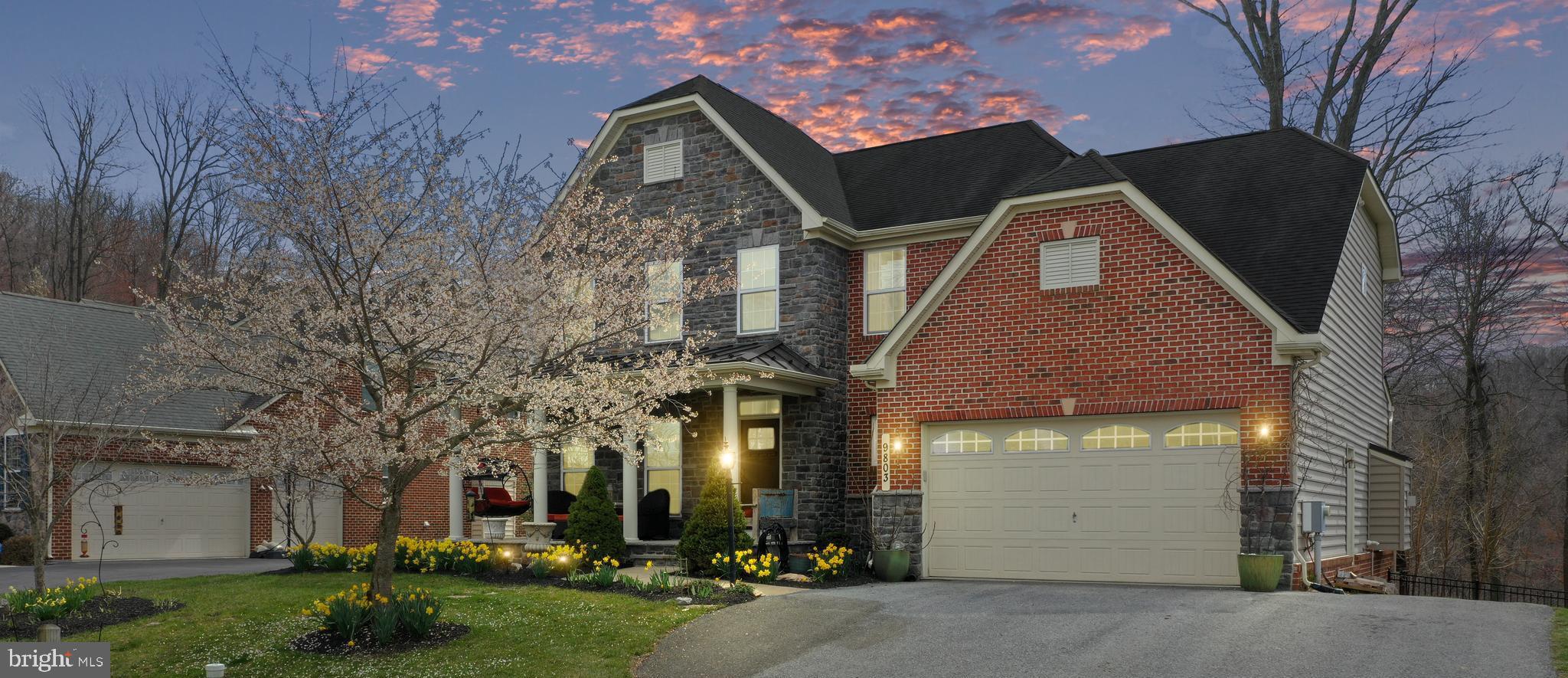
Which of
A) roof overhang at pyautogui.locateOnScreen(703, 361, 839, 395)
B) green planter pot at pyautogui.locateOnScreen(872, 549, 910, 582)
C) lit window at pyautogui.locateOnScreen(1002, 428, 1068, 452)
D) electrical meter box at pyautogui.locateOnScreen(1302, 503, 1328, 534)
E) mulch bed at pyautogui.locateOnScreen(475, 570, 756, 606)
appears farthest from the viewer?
roof overhang at pyautogui.locateOnScreen(703, 361, 839, 395)

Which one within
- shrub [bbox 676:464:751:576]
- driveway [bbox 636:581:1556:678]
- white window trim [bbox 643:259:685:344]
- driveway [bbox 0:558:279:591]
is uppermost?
white window trim [bbox 643:259:685:344]

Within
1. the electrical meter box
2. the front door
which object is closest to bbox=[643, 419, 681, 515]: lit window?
the front door

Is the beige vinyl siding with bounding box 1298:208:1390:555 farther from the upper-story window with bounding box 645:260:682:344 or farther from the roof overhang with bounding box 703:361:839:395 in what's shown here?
the upper-story window with bounding box 645:260:682:344

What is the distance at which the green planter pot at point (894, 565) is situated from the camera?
1700 centimetres

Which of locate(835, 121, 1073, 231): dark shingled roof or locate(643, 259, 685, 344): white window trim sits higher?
locate(835, 121, 1073, 231): dark shingled roof

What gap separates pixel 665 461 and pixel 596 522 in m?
3.37

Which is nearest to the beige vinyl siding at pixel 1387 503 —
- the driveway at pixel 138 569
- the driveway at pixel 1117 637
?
the driveway at pixel 1117 637

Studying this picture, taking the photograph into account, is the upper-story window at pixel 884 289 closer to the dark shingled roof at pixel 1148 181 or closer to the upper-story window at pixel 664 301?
the dark shingled roof at pixel 1148 181

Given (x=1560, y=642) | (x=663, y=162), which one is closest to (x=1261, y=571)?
(x=1560, y=642)

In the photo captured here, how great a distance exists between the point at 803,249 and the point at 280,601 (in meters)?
9.57

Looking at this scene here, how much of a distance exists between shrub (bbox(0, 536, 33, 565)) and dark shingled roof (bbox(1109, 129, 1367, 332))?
68.3ft

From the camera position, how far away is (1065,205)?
16.7 m

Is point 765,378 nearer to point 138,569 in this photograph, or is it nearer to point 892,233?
point 892,233

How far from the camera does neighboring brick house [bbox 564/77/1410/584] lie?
1555 cm
